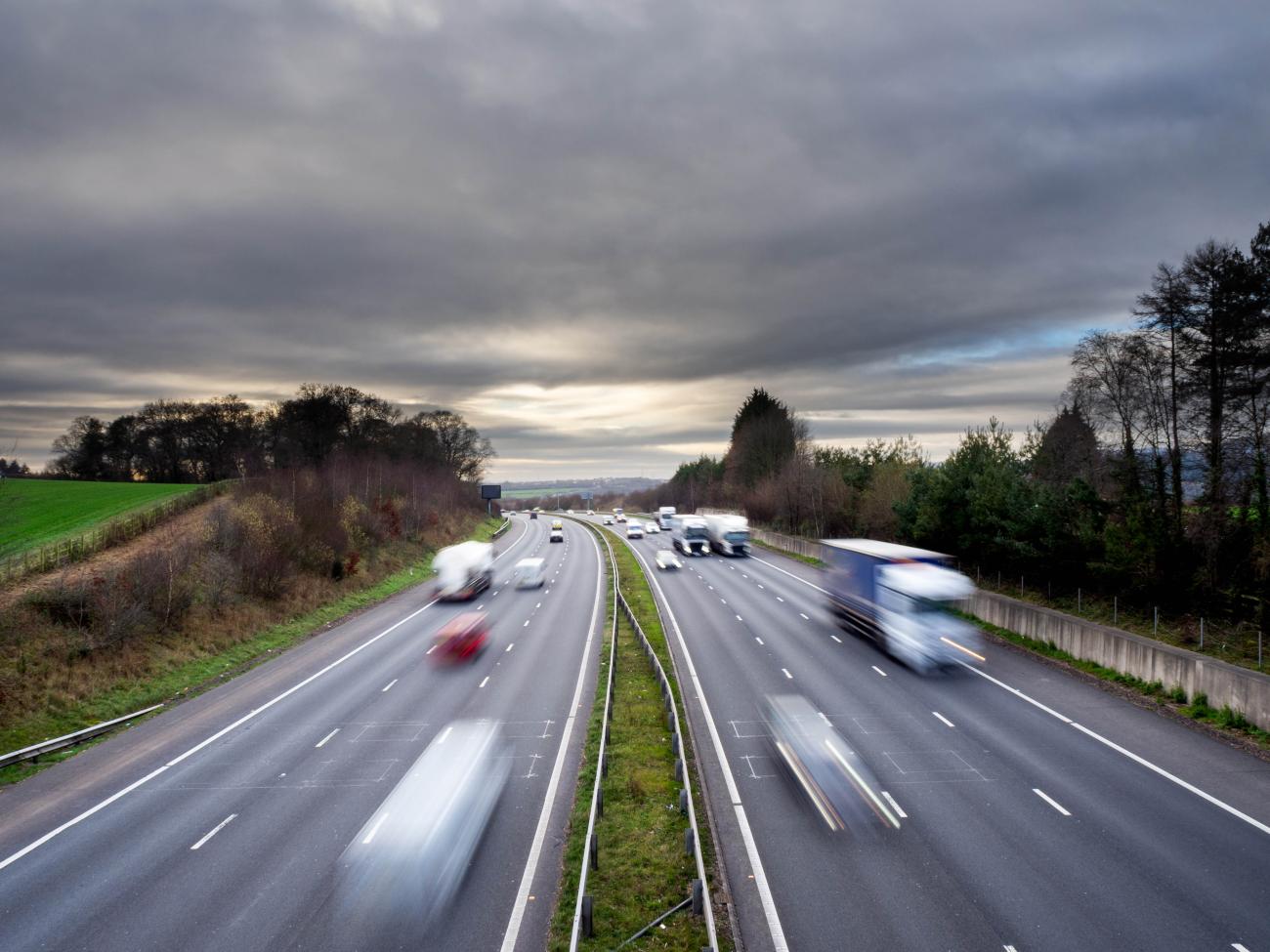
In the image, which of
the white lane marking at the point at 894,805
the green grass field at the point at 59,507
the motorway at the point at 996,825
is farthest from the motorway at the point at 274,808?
the green grass field at the point at 59,507

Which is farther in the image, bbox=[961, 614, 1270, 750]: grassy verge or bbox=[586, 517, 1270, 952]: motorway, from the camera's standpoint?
bbox=[961, 614, 1270, 750]: grassy verge

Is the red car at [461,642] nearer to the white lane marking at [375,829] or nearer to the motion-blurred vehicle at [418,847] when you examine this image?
the motion-blurred vehicle at [418,847]

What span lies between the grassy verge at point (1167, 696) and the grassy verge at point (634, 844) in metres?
14.6

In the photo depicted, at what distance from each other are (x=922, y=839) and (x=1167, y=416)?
25.0 m

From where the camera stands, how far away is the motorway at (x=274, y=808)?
10.2m

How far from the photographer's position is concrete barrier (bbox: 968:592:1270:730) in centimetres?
1738

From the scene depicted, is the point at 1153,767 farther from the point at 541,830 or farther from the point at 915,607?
the point at 541,830

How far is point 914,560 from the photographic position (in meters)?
25.6

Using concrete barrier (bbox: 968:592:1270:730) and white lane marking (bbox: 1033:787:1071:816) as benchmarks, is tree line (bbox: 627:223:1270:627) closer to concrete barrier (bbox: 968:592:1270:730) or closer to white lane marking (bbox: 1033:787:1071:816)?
concrete barrier (bbox: 968:592:1270:730)

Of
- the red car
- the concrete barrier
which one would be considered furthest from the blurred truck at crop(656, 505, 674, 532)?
the concrete barrier

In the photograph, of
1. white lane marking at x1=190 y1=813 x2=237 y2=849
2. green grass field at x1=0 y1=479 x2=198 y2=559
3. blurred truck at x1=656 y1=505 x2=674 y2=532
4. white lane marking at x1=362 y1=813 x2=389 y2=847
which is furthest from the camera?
blurred truck at x1=656 y1=505 x2=674 y2=532

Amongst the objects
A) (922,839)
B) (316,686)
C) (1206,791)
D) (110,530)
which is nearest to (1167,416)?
Result: (1206,791)

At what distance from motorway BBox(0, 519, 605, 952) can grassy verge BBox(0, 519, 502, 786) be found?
94cm

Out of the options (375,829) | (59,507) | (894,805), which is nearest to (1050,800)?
(894,805)
